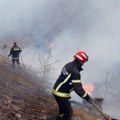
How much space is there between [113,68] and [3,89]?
1695cm

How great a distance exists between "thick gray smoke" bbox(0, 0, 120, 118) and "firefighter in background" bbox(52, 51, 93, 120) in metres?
18.5

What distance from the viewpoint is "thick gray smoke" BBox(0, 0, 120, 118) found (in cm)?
2888

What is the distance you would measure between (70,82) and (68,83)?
0.17 ft

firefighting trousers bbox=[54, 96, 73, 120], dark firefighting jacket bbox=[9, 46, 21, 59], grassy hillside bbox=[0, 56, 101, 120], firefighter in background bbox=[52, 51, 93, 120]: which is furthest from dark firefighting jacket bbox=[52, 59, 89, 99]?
dark firefighting jacket bbox=[9, 46, 21, 59]

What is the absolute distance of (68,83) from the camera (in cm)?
711

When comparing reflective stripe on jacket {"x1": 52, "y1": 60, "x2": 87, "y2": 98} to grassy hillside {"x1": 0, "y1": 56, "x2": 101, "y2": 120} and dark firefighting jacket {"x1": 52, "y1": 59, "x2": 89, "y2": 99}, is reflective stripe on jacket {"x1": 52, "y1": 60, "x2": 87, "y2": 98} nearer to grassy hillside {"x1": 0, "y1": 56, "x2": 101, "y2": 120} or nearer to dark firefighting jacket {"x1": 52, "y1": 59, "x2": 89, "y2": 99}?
dark firefighting jacket {"x1": 52, "y1": 59, "x2": 89, "y2": 99}

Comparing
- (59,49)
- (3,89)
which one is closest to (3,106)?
(3,89)

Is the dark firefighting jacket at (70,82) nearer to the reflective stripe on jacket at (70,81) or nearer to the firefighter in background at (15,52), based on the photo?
the reflective stripe on jacket at (70,81)

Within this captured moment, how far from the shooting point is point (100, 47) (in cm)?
3003

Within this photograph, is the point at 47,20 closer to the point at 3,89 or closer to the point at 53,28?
the point at 53,28

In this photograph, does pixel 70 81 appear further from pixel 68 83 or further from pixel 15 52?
pixel 15 52

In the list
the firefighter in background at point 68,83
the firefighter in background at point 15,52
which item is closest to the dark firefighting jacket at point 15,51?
the firefighter in background at point 15,52

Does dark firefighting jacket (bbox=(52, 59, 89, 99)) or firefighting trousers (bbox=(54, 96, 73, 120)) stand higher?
dark firefighting jacket (bbox=(52, 59, 89, 99))

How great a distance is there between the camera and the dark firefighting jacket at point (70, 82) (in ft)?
22.2
